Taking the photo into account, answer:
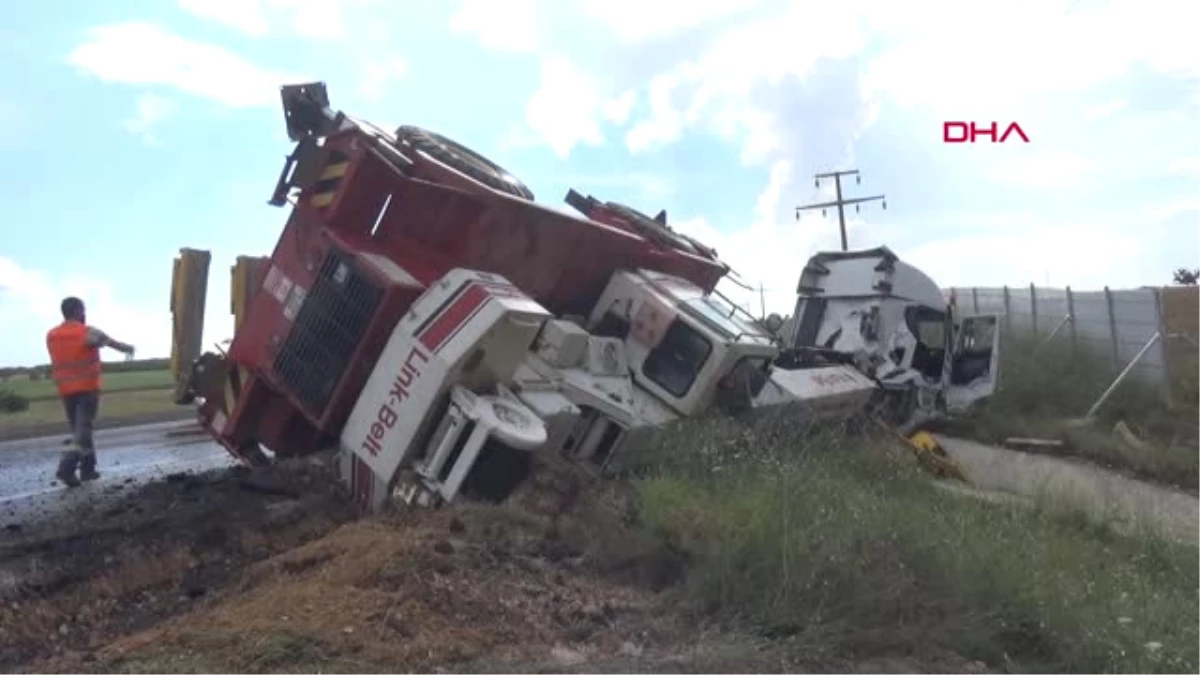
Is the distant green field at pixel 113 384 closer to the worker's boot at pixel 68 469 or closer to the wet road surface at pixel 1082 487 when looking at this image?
the worker's boot at pixel 68 469

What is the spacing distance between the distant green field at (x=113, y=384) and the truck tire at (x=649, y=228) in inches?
508

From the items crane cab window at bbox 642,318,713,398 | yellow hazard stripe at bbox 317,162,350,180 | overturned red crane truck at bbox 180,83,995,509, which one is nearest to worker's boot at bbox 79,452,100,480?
overturned red crane truck at bbox 180,83,995,509

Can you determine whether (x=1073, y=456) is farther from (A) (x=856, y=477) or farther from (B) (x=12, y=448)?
(B) (x=12, y=448)

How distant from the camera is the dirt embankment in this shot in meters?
4.05

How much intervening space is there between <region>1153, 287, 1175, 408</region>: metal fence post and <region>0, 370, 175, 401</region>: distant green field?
54.5ft

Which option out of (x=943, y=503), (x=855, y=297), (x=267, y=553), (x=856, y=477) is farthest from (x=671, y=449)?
(x=855, y=297)

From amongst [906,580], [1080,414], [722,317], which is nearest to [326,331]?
[722,317]

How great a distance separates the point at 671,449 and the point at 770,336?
8.51ft

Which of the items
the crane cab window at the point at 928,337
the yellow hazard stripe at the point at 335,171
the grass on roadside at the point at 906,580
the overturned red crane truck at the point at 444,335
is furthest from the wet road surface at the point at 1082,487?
the yellow hazard stripe at the point at 335,171

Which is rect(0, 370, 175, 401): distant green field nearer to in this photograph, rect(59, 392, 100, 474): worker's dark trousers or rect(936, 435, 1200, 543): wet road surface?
rect(59, 392, 100, 474): worker's dark trousers

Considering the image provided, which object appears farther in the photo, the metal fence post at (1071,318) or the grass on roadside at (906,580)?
the metal fence post at (1071,318)

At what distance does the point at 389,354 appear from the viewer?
7.07m

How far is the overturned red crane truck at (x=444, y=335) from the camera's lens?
6.82 meters

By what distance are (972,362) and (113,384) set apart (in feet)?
61.5
